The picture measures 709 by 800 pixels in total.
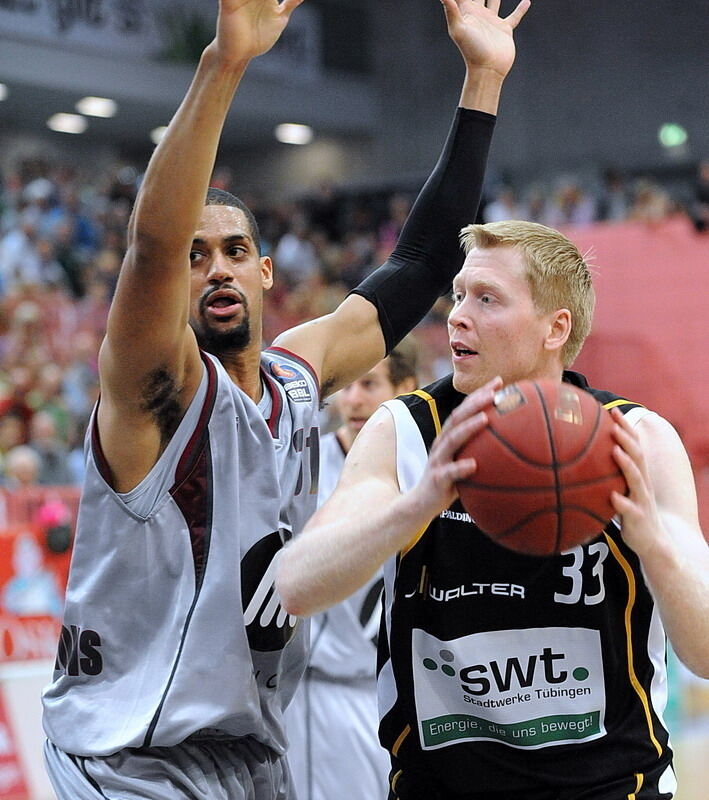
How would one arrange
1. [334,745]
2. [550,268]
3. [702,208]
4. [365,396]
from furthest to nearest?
[702,208] → [365,396] → [334,745] → [550,268]

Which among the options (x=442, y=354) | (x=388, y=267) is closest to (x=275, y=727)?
(x=388, y=267)

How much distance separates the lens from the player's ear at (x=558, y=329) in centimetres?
310

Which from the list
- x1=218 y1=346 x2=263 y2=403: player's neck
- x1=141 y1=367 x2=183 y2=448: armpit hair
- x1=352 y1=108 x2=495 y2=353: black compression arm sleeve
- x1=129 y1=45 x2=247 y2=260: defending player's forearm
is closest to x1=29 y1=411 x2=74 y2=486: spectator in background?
x1=352 y1=108 x2=495 y2=353: black compression arm sleeve

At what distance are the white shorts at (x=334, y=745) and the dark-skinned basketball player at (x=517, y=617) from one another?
88.6 inches

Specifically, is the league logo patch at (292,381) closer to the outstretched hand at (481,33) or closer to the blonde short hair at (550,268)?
the blonde short hair at (550,268)

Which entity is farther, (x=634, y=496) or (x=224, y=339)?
(x=224, y=339)

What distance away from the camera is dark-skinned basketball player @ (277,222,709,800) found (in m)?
2.97

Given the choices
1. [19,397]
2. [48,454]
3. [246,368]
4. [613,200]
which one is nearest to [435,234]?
[246,368]

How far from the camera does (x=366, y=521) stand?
2629 millimetres

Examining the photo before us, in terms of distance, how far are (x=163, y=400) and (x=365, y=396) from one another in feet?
7.92

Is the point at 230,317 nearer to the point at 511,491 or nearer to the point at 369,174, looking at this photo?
the point at 511,491

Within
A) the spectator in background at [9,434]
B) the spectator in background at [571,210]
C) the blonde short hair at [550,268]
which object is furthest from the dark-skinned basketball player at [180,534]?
the spectator in background at [571,210]

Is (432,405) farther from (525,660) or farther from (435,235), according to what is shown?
(435,235)

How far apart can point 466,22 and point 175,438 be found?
184 centimetres
